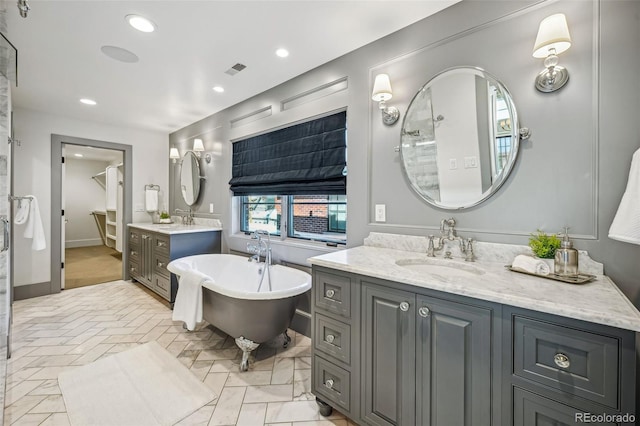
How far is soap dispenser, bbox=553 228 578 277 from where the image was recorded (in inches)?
48.0

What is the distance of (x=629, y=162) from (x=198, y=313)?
9.31ft

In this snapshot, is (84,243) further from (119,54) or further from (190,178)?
(119,54)

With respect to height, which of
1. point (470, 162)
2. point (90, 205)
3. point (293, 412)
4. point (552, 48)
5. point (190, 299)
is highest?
point (552, 48)

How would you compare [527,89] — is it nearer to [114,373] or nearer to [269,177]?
[269,177]

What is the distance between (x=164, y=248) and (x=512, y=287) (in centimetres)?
357

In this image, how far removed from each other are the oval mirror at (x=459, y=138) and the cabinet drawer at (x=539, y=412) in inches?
39.6

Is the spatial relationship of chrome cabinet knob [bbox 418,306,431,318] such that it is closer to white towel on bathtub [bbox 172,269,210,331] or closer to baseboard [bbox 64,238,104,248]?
white towel on bathtub [bbox 172,269,210,331]

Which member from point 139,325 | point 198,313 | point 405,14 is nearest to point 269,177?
point 198,313

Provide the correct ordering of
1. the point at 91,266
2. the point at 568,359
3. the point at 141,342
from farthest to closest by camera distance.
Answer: the point at 91,266, the point at 141,342, the point at 568,359

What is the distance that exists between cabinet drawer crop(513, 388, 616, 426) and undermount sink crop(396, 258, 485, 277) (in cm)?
57

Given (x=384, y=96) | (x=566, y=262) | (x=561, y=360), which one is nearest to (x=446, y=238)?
(x=566, y=262)

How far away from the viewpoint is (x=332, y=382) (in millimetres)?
1603

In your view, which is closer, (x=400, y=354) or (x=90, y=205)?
(x=400, y=354)

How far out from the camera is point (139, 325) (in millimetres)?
2873
